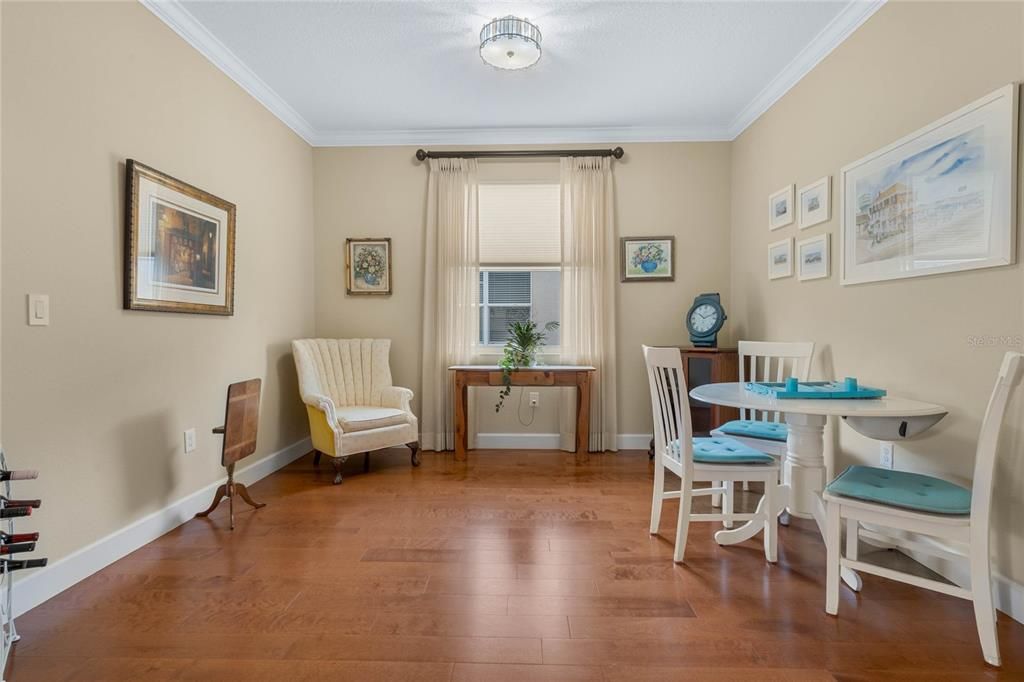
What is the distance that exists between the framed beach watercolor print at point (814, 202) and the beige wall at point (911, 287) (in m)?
0.05

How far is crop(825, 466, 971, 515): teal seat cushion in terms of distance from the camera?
62.4 inches

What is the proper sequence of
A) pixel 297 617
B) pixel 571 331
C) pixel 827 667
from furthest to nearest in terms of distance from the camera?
pixel 571 331
pixel 297 617
pixel 827 667

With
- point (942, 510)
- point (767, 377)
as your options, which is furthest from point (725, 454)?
point (767, 377)

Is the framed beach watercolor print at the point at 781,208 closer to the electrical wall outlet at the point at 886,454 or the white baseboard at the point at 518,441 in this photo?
the electrical wall outlet at the point at 886,454

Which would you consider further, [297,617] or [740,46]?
[740,46]

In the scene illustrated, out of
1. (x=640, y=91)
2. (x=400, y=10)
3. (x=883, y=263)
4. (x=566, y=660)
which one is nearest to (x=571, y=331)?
(x=640, y=91)

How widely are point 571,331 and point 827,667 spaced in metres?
2.93

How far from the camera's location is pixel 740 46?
289 cm

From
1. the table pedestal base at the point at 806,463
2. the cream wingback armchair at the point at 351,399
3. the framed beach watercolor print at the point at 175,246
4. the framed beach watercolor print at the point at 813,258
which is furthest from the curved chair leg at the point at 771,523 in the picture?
the framed beach watercolor print at the point at 175,246

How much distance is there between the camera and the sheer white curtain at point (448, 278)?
4.15 m

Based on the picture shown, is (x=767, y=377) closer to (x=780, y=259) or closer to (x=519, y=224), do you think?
(x=780, y=259)

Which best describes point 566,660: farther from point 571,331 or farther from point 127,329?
point 571,331

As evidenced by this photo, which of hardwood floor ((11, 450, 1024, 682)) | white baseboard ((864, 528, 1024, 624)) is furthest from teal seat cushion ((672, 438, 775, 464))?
white baseboard ((864, 528, 1024, 624))

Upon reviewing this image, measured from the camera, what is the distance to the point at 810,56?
2914mm
